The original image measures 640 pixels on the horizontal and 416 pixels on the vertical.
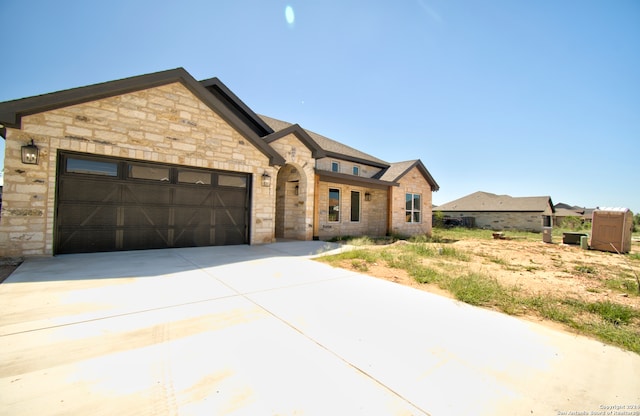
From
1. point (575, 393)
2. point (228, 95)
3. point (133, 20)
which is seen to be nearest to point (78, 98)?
point (133, 20)

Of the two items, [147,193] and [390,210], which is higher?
[147,193]

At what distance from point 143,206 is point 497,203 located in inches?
1489

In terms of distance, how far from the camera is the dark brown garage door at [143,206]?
6.44 m

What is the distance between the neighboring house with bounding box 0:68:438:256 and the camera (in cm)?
583

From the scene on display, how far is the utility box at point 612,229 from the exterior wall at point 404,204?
8106mm

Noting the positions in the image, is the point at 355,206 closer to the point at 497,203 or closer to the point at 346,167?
the point at 346,167

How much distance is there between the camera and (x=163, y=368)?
6.86ft

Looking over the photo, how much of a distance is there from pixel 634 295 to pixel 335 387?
674 cm

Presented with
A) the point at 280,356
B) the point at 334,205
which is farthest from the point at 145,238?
the point at 334,205

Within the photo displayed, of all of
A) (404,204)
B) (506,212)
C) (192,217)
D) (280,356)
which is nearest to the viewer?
(280,356)

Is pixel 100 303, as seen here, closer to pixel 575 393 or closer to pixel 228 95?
pixel 575 393

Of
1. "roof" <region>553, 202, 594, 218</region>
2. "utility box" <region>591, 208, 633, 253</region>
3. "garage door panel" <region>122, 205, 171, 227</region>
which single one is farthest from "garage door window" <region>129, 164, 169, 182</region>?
"roof" <region>553, 202, 594, 218</region>

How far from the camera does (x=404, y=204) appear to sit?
53.5ft

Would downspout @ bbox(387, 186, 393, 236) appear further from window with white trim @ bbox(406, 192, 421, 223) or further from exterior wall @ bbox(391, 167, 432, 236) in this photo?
window with white trim @ bbox(406, 192, 421, 223)
